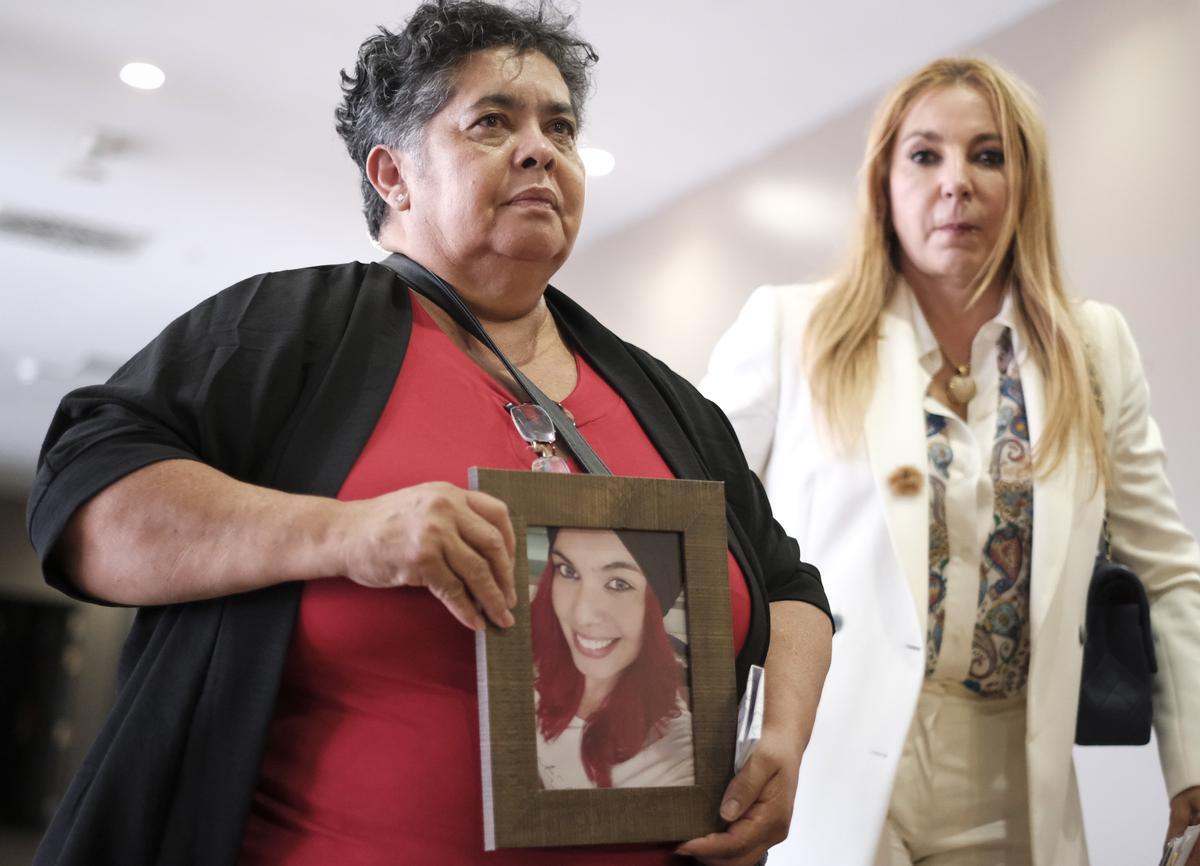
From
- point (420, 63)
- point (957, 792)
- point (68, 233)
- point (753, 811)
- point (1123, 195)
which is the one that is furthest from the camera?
point (68, 233)

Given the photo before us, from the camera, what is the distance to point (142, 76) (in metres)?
4.48

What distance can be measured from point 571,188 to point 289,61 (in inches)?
129

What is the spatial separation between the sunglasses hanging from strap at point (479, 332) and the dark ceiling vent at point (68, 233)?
473cm

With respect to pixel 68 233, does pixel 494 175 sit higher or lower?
lower

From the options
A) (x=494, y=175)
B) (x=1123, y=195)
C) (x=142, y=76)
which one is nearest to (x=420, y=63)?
(x=494, y=175)

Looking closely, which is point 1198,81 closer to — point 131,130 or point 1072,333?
point 1072,333

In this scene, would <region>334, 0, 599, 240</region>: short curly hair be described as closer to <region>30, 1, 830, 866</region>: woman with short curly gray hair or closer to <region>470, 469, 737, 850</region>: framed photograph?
<region>30, 1, 830, 866</region>: woman with short curly gray hair

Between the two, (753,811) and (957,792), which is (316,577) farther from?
(957,792)

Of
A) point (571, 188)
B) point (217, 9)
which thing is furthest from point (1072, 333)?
point (217, 9)

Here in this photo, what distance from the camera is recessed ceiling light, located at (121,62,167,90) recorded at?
4.42 m

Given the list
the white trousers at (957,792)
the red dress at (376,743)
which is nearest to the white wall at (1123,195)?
the white trousers at (957,792)

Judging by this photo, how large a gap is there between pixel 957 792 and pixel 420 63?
3.75 feet

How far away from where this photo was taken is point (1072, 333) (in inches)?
79.4

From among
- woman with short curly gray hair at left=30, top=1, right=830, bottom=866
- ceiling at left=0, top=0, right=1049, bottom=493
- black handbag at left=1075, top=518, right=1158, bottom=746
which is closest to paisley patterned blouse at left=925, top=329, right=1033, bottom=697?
black handbag at left=1075, top=518, right=1158, bottom=746
